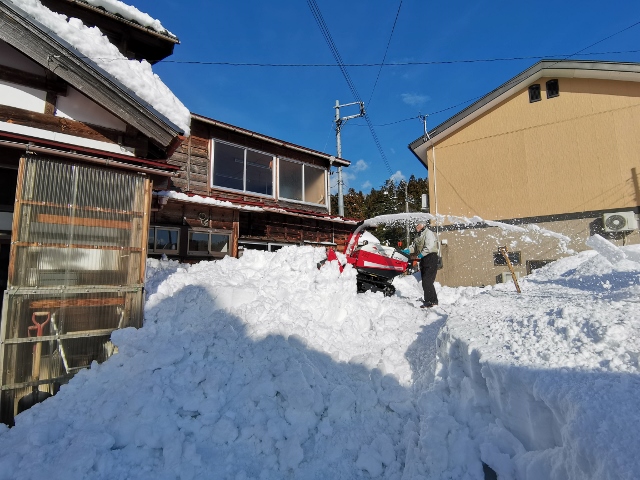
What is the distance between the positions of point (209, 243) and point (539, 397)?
763 cm

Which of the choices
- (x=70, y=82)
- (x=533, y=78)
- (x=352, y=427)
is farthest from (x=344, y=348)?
(x=533, y=78)

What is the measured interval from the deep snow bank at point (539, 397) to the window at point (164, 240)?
647 cm

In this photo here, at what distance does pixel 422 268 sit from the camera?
7273 millimetres

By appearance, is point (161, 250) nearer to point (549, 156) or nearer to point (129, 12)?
point (129, 12)

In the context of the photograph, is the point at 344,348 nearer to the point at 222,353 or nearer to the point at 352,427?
the point at 352,427

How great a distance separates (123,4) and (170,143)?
557 centimetres

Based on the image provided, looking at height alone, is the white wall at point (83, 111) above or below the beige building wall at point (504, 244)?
above

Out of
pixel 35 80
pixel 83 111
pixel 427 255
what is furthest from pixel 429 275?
pixel 35 80

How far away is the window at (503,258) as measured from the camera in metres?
11.6

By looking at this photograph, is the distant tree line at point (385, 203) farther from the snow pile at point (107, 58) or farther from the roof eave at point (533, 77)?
the snow pile at point (107, 58)

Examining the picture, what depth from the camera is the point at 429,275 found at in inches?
279

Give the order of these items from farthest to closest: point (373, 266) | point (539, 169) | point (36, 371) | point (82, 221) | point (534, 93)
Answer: point (534, 93) → point (539, 169) → point (373, 266) → point (82, 221) → point (36, 371)

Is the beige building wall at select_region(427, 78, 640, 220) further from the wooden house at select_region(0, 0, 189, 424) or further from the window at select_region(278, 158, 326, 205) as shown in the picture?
the wooden house at select_region(0, 0, 189, 424)

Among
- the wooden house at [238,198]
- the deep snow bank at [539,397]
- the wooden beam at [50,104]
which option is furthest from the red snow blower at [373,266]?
the wooden beam at [50,104]
